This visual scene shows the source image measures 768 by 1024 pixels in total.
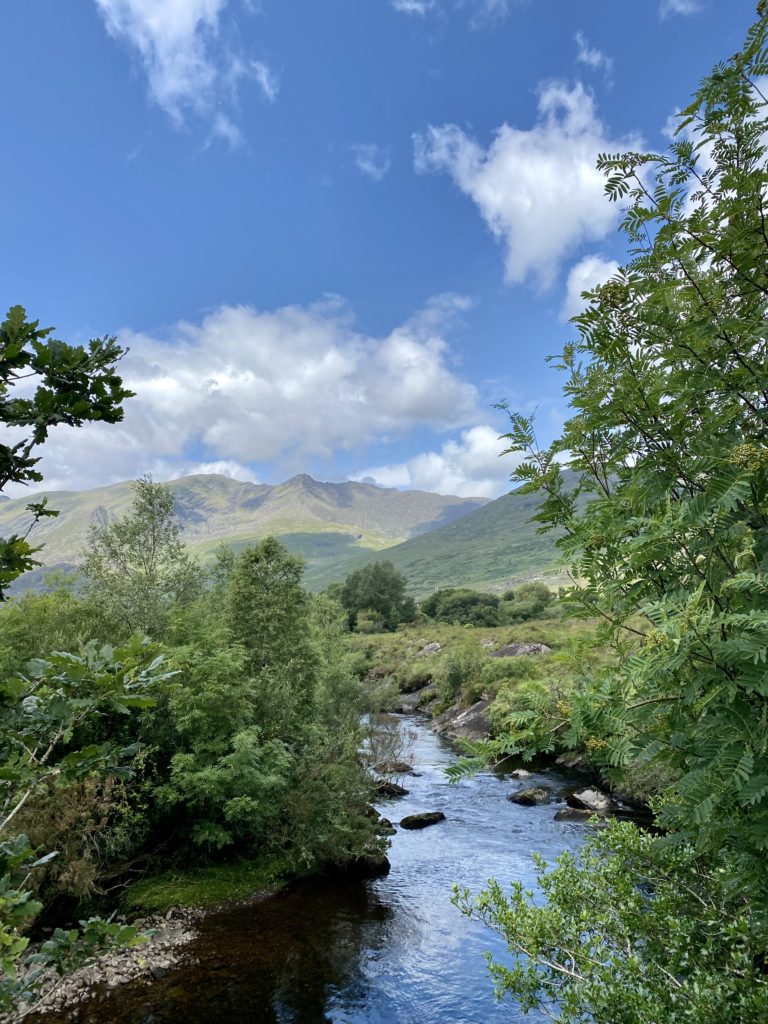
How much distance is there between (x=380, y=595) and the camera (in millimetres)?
108438

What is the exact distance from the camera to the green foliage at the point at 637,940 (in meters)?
4.49

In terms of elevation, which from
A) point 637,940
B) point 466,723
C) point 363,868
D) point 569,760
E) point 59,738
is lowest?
point 466,723

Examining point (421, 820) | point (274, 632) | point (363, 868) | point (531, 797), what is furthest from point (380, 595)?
point (363, 868)

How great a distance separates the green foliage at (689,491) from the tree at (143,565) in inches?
1027

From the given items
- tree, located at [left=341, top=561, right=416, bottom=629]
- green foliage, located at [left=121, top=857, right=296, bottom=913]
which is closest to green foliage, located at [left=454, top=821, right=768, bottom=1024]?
green foliage, located at [left=121, top=857, right=296, bottom=913]

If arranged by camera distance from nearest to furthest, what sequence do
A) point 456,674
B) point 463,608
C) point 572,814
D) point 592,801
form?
1. point 572,814
2. point 592,801
3. point 456,674
4. point 463,608

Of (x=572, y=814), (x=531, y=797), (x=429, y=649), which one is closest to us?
(x=572, y=814)

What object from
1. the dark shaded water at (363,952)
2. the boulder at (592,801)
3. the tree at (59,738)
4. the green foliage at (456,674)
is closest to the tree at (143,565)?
the dark shaded water at (363,952)

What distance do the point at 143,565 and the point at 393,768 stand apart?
19332mm

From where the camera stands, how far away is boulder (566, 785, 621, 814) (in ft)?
86.2

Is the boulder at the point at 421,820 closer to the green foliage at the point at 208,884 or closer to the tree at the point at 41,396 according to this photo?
the green foliage at the point at 208,884

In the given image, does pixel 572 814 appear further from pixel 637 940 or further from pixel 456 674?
pixel 456 674

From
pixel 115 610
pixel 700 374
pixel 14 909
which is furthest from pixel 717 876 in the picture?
pixel 115 610

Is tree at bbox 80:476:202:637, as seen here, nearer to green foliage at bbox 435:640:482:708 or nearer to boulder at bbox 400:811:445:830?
boulder at bbox 400:811:445:830
